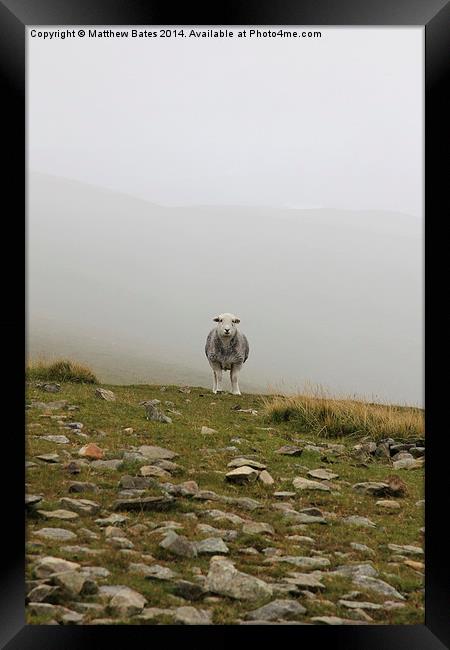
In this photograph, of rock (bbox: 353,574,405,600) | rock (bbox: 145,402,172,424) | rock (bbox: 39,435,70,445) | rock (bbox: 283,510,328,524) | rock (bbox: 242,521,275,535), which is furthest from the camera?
rock (bbox: 145,402,172,424)

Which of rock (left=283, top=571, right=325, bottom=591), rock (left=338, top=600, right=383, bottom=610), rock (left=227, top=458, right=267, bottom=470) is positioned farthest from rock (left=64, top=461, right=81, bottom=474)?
rock (left=338, top=600, right=383, bottom=610)

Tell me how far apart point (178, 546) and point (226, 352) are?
27.9ft

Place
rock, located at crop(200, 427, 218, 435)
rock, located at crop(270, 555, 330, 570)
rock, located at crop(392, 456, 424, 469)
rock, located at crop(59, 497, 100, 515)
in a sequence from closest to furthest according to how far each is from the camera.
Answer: rock, located at crop(270, 555, 330, 570), rock, located at crop(59, 497, 100, 515), rock, located at crop(392, 456, 424, 469), rock, located at crop(200, 427, 218, 435)

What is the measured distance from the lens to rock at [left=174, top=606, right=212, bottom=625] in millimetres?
4195

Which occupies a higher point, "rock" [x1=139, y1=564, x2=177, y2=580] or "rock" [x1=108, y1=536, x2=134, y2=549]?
"rock" [x1=108, y1=536, x2=134, y2=549]

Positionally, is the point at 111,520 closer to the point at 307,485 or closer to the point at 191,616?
the point at 191,616

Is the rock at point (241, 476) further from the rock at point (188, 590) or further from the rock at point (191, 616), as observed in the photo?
the rock at point (191, 616)

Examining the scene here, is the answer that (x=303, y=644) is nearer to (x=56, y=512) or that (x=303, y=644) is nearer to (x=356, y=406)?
(x=56, y=512)

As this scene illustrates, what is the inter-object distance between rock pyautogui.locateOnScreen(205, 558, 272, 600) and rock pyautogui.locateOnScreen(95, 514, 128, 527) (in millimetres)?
1081

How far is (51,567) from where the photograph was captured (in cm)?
457

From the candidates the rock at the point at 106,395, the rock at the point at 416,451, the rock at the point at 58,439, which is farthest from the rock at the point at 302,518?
the rock at the point at 106,395

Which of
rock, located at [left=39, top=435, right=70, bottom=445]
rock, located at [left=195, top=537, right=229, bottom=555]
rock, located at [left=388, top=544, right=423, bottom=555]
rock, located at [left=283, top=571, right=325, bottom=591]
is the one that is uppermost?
rock, located at [left=39, top=435, right=70, bottom=445]

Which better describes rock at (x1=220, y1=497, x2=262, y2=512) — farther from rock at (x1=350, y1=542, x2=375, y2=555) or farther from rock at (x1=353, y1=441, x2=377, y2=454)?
rock at (x1=353, y1=441, x2=377, y2=454)

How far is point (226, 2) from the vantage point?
4.73 m
